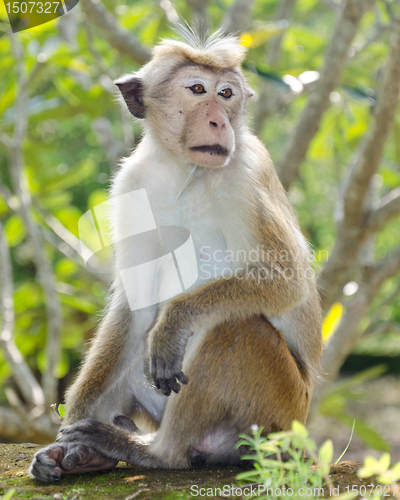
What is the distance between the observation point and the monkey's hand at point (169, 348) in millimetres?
2297

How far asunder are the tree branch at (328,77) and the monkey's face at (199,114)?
1.53m

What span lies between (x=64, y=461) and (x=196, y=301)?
2.74 ft

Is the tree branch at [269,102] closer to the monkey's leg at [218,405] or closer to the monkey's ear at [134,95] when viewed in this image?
the monkey's ear at [134,95]

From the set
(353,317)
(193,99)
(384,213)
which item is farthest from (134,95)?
(353,317)

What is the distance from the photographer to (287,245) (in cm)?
260

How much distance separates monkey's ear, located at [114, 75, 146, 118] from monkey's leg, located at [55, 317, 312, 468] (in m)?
1.27

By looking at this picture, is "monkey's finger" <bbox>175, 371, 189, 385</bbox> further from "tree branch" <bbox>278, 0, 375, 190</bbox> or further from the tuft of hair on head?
"tree branch" <bbox>278, 0, 375, 190</bbox>

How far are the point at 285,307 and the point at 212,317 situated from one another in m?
A: 0.35

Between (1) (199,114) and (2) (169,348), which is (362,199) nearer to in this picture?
(1) (199,114)

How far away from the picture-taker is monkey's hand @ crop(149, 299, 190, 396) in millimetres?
2297

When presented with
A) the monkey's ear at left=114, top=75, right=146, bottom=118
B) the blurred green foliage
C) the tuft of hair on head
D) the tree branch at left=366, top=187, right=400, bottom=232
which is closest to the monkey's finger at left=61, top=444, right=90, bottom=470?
the monkey's ear at left=114, top=75, right=146, bottom=118

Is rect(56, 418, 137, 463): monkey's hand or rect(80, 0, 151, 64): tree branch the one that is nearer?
rect(56, 418, 137, 463): monkey's hand

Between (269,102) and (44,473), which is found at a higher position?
(44,473)

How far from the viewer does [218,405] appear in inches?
90.9
